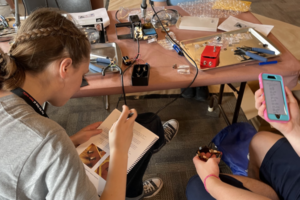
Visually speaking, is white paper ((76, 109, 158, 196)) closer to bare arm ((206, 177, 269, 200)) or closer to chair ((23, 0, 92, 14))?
bare arm ((206, 177, 269, 200))

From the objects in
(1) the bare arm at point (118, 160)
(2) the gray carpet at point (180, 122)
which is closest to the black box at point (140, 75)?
(1) the bare arm at point (118, 160)

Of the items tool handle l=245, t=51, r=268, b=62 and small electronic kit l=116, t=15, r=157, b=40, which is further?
small electronic kit l=116, t=15, r=157, b=40

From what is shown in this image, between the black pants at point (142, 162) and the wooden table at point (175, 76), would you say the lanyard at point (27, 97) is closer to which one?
the wooden table at point (175, 76)

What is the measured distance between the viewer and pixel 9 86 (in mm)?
574

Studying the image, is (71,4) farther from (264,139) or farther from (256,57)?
(264,139)

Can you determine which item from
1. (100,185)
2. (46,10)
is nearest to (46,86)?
(46,10)

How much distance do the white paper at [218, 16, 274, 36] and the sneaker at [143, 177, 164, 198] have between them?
89 centimetres

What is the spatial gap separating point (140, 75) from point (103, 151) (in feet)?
1.07

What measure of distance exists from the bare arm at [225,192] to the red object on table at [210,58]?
460mm

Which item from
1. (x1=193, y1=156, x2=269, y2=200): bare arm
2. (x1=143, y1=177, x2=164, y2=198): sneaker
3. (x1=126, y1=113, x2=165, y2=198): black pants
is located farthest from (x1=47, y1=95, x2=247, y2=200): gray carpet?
(x1=193, y1=156, x2=269, y2=200): bare arm

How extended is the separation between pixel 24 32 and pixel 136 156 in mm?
531

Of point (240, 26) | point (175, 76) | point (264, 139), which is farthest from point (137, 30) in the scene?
point (264, 139)

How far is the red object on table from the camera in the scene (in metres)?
0.94

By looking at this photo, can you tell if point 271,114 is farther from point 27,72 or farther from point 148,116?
point 27,72
